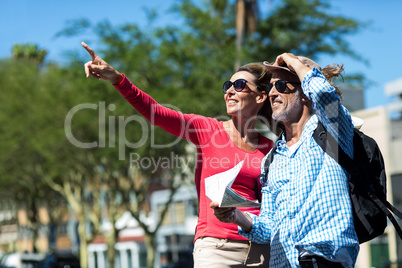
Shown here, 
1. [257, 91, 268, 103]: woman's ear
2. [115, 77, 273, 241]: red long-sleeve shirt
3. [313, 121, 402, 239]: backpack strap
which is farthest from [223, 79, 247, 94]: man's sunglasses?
[313, 121, 402, 239]: backpack strap

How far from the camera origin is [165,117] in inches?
174

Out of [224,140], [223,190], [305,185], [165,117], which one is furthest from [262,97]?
[223,190]

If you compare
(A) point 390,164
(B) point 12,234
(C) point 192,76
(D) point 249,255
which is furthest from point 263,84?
(B) point 12,234

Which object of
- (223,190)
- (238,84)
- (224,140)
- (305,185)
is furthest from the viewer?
(238,84)

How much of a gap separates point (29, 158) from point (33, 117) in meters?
5.59

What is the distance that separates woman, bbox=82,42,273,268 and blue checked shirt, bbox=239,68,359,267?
72 cm

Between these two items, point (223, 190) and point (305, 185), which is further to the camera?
point (305, 185)

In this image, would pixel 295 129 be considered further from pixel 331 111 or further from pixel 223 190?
pixel 223 190

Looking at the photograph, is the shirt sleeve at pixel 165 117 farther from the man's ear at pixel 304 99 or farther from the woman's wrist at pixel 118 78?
the man's ear at pixel 304 99

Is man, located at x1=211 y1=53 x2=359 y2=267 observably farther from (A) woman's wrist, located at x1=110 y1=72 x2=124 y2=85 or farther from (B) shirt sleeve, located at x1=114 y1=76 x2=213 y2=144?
(A) woman's wrist, located at x1=110 y1=72 x2=124 y2=85

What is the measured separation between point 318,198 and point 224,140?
4.41 feet

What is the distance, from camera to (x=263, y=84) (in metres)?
4.77

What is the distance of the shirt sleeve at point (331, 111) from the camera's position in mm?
3266

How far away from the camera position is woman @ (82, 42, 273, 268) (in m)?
4.24
